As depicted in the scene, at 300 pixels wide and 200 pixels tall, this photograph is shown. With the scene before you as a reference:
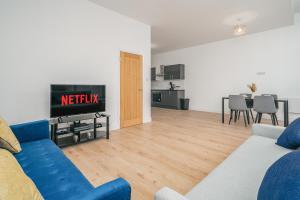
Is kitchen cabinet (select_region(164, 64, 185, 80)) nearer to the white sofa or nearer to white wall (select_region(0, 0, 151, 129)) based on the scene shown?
white wall (select_region(0, 0, 151, 129))

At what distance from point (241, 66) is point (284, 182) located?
5.89 metres

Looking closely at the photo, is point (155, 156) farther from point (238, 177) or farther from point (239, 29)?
point (239, 29)

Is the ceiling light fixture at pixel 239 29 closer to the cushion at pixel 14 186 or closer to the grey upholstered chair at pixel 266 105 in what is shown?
the grey upholstered chair at pixel 266 105

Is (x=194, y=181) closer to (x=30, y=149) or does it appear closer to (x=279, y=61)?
(x=30, y=149)

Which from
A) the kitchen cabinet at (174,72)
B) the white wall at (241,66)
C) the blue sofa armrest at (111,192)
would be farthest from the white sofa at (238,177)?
the kitchen cabinet at (174,72)

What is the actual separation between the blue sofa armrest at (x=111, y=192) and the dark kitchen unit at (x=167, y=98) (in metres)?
6.39

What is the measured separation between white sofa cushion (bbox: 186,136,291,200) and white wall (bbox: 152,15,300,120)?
4319 millimetres

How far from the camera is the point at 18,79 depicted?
2.51m

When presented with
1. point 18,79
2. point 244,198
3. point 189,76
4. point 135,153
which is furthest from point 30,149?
point 189,76

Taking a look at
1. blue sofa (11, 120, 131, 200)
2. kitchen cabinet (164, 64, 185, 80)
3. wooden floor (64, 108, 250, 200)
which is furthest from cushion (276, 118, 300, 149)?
kitchen cabinet (164, 64, 185, 80)

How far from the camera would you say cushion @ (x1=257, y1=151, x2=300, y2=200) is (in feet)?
1.53

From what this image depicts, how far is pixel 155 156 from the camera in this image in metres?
2.37

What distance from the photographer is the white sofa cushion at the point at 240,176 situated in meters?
0.88

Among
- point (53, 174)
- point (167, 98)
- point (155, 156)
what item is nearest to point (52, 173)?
point (53, 174)
